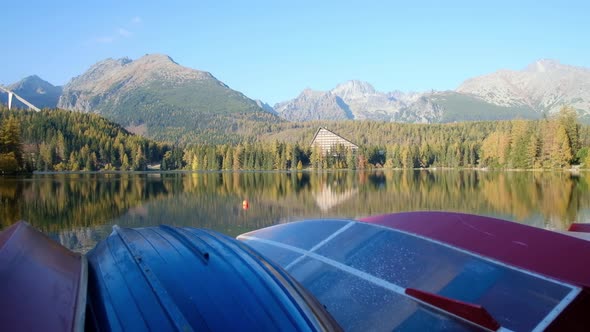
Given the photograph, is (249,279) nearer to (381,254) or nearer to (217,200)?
(381,254)

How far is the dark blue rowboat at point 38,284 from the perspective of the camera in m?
2.30

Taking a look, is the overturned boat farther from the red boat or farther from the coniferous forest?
the coniferous forest

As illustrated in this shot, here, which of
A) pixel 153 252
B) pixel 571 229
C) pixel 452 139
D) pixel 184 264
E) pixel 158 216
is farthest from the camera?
pixel 452 139

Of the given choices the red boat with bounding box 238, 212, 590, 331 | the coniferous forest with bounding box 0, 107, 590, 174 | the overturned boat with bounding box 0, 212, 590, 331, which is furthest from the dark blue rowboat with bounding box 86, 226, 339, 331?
the coniferous forest with bounding box 0, 107, 590, 174

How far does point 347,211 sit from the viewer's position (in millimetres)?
25828

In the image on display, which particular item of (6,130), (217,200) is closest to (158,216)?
(217,200)

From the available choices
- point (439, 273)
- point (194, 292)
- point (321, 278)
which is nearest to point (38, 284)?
point (194, 292)

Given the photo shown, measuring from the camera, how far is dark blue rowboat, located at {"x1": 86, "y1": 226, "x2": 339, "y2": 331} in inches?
93.6

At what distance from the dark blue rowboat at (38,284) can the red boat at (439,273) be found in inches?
79.2

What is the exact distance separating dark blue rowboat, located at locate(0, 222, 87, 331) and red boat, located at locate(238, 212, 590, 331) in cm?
201

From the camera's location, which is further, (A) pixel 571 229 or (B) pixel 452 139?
(B) pixel 452 139

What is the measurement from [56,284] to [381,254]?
118 inches

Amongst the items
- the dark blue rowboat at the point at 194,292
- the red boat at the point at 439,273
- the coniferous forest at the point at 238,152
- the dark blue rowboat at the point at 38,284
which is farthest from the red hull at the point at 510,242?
the coniferous forest at the point at 238,152

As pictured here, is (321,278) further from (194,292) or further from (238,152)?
(238,152)
